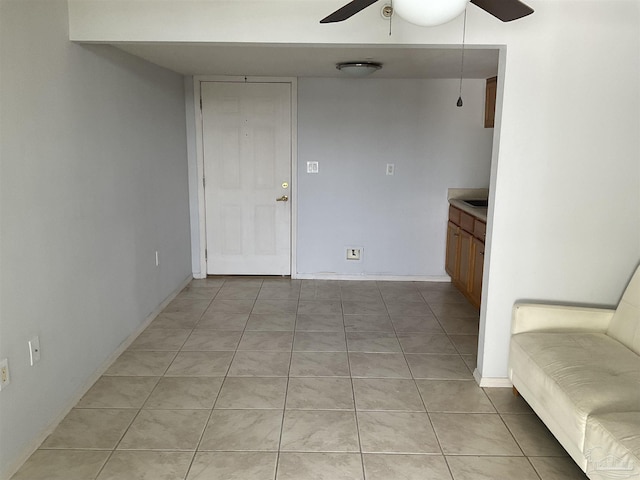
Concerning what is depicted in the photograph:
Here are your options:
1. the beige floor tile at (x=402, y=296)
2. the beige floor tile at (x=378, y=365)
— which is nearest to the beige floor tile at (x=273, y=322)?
the beige floor tile at (x=378, y=365)

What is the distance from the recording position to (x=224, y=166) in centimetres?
507

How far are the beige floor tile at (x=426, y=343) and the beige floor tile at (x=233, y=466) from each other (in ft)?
4.97

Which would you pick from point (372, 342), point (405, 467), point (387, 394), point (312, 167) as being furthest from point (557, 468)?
point (312, 167)

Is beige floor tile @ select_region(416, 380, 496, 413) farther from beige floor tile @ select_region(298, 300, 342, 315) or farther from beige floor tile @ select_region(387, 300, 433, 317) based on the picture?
beige floor tile @ select_region(298, 300, 342, 315)

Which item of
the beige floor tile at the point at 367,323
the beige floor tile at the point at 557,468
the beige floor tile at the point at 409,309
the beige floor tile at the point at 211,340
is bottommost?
the beige floor tile at the point at 557,468

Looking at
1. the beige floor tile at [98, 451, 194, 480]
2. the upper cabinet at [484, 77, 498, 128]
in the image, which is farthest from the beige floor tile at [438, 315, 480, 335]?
the beige floor tile at [98, 451, 194, 480]

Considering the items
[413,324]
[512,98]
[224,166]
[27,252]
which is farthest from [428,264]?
[27,252]

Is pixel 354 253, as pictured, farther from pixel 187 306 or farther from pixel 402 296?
pixel 187 306

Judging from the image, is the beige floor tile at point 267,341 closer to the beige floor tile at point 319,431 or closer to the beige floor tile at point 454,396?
the beige floor tile at point 319,431

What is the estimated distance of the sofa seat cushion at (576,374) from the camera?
205 centimetres

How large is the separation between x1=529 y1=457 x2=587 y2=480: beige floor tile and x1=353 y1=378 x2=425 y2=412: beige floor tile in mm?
635

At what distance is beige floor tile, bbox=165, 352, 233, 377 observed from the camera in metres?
3.16

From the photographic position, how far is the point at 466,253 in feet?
14.9

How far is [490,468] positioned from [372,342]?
58.6 inches
